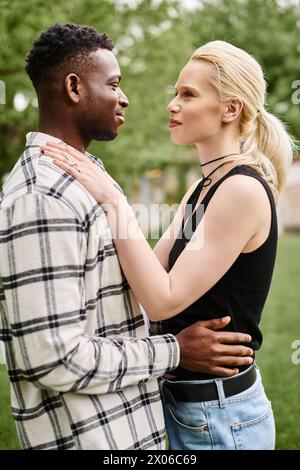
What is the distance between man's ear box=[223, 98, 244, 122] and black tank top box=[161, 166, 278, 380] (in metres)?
0.21

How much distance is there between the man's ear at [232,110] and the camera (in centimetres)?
222

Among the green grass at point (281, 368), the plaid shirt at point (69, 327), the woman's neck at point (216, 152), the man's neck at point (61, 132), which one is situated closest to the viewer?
the plaid shirt at point (69, 327)

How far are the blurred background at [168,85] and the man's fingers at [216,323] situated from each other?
118 cm

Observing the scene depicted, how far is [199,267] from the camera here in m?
1.98

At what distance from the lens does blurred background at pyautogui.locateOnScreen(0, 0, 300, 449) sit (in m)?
6.04

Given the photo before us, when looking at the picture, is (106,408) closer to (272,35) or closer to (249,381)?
(249,381)

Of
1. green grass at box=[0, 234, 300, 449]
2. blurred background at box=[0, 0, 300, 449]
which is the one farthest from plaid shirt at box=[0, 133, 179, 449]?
green grass at box=[0, 234, 300, 449]

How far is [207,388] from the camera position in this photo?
2100mm

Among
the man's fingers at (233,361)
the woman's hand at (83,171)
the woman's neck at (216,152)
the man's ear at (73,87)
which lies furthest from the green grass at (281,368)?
the man's ear at (73,87)

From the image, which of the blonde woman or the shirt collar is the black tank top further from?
the shirt collar

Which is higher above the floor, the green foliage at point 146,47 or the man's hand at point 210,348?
the green foliage at point 146,47

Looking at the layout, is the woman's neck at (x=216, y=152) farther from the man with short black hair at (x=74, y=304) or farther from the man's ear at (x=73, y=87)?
the man's ear at (x=73, y=87)

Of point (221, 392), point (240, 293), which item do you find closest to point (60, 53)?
point (240, 293)

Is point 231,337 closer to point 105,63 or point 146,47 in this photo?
point 105,63
